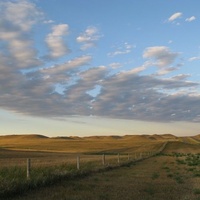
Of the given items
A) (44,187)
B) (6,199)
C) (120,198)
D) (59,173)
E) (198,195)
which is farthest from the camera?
(59,173)

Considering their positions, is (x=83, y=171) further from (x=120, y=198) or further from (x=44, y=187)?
(x=120, y=198)

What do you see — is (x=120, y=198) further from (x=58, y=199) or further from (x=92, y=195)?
(x=58, y=199)

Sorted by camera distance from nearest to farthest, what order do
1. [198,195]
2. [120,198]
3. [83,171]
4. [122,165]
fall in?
[120,198] → [198,195] → [83,171] → [122,165]

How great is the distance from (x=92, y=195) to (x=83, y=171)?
861cm

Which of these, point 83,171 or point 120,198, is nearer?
point 120,198

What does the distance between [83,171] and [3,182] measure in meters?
9.24

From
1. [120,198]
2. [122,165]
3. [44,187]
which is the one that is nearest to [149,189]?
[120,198]

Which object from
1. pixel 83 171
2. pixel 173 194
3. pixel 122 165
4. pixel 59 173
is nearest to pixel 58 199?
pixel 173 194

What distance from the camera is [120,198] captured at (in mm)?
14781

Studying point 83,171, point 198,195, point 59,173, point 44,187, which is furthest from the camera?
point 83,171

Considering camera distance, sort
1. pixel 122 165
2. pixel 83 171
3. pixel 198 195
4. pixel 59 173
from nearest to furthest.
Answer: pixel 198 195 < pixel 59 173 < pixel 83 171 < pixel 122 165

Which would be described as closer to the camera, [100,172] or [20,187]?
[20,187]

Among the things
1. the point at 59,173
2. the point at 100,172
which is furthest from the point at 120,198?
the point at 100,172

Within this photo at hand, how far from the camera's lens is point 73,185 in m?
18.3
